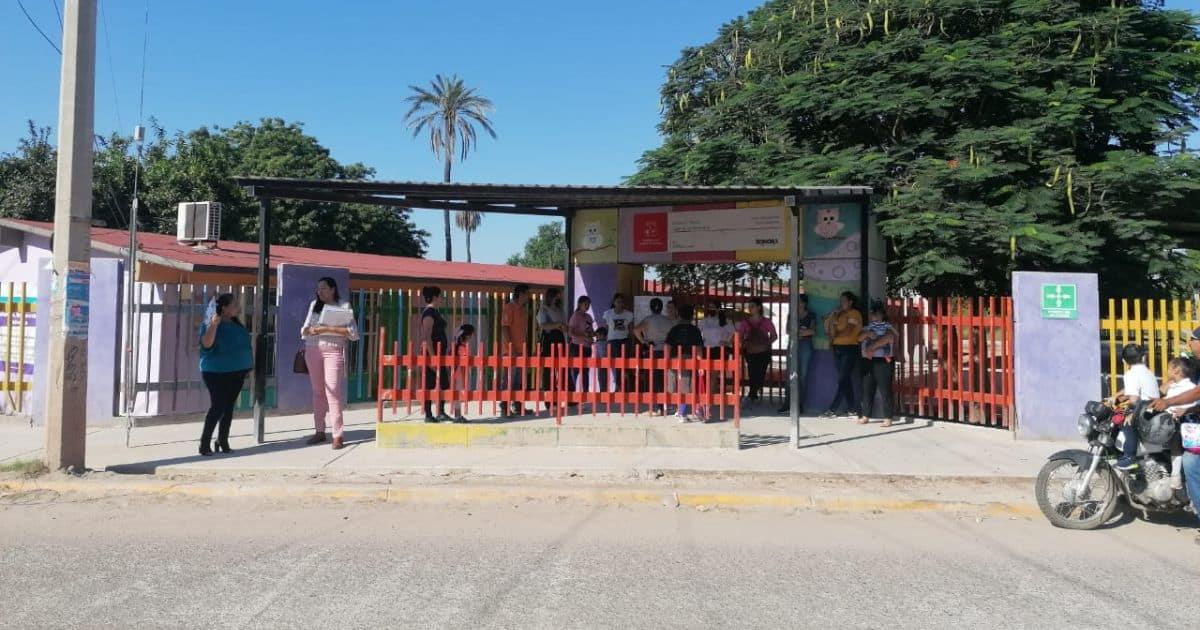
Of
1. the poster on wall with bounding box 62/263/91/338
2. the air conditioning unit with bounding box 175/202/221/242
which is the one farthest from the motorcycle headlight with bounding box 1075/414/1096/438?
the air conditioning unit with bounding box 175/202/221/242

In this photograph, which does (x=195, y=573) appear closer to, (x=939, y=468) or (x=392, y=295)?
(x=939, y=468)

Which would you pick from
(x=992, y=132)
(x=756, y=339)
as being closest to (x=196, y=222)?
(x=756, y=339)

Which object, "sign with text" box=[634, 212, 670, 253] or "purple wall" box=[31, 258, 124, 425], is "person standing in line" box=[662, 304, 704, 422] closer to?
"sign with text" box=[634, 212, 670, 253]

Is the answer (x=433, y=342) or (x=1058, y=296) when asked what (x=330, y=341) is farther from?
(x=1058, y=296)

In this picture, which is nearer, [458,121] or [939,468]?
[939,468]

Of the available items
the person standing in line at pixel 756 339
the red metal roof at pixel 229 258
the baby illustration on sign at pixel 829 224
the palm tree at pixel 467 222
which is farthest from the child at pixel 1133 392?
the palm tree at pixel 467 222

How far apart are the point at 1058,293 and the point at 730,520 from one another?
5.43 metres

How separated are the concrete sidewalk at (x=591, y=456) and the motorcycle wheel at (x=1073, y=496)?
50.7 inches

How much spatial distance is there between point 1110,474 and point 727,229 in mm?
6220

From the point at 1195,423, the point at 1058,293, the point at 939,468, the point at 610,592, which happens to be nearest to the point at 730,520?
the point at 610,592

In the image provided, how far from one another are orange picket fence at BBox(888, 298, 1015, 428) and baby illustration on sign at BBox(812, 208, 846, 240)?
1227 mm

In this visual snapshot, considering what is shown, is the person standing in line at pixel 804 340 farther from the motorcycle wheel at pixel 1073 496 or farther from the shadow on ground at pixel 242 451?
the shadow on ground at pixel 242 451

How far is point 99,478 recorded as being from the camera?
7086 mm

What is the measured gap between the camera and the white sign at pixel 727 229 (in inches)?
426
